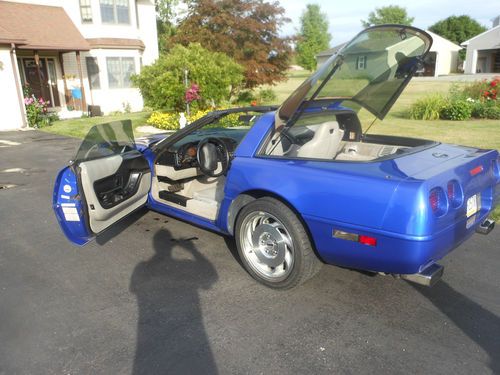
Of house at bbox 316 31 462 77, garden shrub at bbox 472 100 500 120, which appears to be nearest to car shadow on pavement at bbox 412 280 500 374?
garden shrub at bbox 472 100 500 120

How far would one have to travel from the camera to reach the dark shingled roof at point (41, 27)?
15910 millimetres

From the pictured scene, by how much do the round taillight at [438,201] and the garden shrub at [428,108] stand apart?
1272 centimetres

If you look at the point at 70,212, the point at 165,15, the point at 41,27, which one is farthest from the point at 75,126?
the point at 165,15

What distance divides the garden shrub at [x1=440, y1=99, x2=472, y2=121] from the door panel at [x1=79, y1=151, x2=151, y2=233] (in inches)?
492

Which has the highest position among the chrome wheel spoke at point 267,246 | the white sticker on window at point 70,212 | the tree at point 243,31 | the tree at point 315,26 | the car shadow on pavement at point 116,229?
the tree at point 315,26

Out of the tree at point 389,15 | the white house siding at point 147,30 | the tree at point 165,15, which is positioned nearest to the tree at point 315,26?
the tree at point 389,15

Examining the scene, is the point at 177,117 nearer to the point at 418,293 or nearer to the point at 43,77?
the point at 43,77

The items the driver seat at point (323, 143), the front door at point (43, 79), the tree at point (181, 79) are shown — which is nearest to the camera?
the driver seat at point (323, 143)

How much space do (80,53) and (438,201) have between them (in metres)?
19.1

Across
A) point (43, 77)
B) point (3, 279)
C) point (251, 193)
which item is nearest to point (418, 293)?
point (251, 193)

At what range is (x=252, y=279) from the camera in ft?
11.7

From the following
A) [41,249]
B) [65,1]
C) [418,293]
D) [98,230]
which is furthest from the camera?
[65,1]

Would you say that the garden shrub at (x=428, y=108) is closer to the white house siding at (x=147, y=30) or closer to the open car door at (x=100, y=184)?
the open car door at (x=100, y=184)

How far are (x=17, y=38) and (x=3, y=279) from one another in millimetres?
13762
